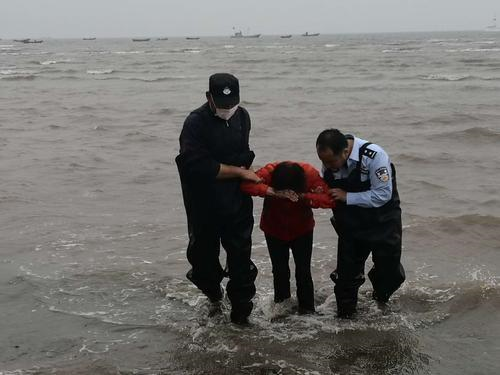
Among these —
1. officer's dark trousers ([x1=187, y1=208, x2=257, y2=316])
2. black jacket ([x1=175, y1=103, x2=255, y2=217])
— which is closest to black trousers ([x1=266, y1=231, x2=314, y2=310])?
officer's dark trousers ([x1=187, y1=208, x2=257, y2=316])

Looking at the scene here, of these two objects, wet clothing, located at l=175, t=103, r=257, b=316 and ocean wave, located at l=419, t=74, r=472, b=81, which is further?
ocean wave, located at l=419, t=74, r=472, b=81

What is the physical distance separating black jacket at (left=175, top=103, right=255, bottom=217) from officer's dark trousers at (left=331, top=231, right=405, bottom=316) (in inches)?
34.7

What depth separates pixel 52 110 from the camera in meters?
19.2

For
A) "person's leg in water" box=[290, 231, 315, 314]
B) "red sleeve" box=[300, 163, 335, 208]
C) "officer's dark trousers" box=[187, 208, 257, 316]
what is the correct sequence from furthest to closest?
1. "person's leg in water" box=[290, 231, 315, 314]
2. "officer's dark trousers" box=[187, 208, 257, 316]
3. "red sleeve" box=[300, 163, 335, 208]

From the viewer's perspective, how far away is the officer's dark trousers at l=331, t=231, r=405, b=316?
14.8ft

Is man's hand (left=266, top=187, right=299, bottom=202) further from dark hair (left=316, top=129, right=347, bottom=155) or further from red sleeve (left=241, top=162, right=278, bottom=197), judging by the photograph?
dark hair (left=316, top=129, right=347, bottom=155)

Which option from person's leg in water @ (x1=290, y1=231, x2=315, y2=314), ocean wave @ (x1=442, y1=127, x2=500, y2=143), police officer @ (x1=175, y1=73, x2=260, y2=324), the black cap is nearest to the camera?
the black cap

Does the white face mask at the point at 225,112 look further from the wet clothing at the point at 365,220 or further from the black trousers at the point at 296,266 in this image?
the black trousers at the point at 296,266

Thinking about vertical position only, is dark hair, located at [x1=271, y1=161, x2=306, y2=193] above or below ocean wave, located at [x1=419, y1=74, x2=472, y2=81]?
above

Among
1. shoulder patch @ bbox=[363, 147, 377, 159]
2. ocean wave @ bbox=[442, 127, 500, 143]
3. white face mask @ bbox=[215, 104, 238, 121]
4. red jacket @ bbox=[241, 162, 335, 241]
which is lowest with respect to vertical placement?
ocean wave @ bbox=[442, 127, 500, 143]

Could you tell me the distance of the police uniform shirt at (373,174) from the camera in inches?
169

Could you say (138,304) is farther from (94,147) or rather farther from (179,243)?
(94,147)

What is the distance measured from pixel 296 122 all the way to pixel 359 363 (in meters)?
12.3

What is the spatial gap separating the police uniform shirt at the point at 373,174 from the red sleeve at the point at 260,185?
0.55 metres
